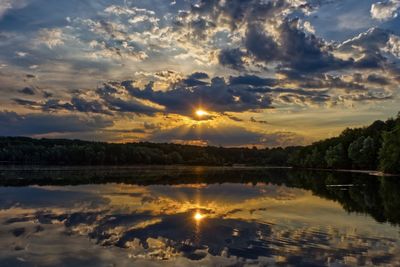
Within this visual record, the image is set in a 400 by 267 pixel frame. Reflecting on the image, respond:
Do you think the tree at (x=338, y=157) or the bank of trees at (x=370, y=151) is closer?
the bank of trees at (x=370, y=151)

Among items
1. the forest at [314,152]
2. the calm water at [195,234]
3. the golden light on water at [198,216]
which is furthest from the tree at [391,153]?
the golden light on water at [198,216]

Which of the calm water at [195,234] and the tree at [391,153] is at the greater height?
the tree at [391,153]

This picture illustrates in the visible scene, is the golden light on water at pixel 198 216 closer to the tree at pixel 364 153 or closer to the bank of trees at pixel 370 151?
the bank of trees at pixel 370 151

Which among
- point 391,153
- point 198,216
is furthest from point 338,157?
point 198,216

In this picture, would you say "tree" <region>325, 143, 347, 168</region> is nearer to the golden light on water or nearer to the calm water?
the calm water

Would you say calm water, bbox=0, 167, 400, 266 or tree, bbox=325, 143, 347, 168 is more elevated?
tree, bbox=325, 143, 347, 168

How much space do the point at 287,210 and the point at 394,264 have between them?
15.1 m

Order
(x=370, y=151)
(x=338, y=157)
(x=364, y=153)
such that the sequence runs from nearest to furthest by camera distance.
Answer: (x=370, y=151)
(x=364, y=153)
(x=338, y=157)

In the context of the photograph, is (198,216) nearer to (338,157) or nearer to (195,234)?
(195,234)

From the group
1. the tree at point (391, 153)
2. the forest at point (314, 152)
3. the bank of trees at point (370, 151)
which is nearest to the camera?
the tree at point (391, 153)

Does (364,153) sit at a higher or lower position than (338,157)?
higher

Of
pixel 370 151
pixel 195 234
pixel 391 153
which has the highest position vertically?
pixel 370 151

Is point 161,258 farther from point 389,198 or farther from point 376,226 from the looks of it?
point 389,198

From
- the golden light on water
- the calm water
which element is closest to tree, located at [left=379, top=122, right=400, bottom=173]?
the calm water
